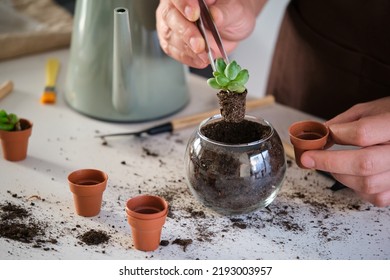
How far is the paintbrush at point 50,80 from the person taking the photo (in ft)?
3.77

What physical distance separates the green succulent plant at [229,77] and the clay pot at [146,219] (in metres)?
0.16

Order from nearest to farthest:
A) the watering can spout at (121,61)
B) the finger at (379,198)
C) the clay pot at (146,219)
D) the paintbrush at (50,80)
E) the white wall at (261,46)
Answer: the clay pot at (146,219) → the finger at (379,198) → the watering can spout at (121,61) → the paintbrush at (50,80) → the white wall at (261,46)

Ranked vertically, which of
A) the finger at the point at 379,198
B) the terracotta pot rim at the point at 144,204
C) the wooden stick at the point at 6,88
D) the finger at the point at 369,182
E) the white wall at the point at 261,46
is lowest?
the white wall at the point at 261,46

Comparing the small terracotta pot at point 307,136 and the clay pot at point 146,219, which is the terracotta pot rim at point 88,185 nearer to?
the clay pot at point 146,219

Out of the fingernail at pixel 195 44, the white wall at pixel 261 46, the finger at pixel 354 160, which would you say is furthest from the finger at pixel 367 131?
the white wall at pixel 261 46

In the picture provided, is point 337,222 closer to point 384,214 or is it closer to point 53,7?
point 384,214

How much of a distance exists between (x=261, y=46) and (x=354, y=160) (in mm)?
1281

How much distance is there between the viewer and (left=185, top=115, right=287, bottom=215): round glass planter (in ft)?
2.56

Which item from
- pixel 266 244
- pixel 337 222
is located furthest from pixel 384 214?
pixel 266 244

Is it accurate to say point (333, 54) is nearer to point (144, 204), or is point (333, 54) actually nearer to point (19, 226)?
point (144, 204)

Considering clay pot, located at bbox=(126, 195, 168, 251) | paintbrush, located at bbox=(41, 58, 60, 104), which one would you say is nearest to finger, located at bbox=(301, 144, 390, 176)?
clay pot, located at bbox=(126, 195, 168, 251)

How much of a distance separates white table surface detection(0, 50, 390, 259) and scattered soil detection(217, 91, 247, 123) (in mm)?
137

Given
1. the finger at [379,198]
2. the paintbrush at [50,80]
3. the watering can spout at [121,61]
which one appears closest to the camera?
the finger at [379,198]
